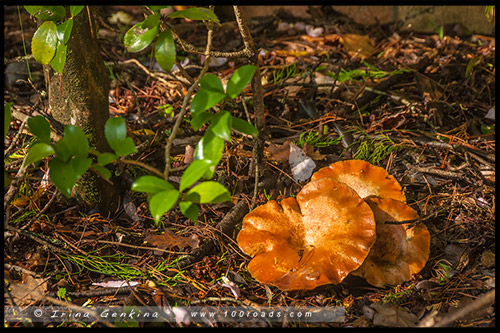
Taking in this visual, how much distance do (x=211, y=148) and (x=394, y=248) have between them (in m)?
1.25

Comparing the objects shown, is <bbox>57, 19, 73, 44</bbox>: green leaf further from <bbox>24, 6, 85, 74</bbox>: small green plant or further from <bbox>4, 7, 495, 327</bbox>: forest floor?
<bbox>4, 7, 495, 327</bbox>: forest floor

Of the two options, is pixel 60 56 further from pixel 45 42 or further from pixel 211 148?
pixel 211 148

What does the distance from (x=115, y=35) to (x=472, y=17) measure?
366cm

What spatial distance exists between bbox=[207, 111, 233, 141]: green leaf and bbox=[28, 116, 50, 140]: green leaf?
77 cm

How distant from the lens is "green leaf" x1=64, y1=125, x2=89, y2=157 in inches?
69.1

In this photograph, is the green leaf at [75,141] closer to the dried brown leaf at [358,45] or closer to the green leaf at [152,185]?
the green leaf at [152,185]

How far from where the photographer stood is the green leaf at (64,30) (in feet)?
6.44

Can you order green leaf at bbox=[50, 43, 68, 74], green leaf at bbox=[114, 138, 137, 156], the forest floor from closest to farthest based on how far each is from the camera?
1. green leaf at bbox=[114, 138, 137, 156]
2. green leaf at bbox=[50, 43, 68, 74]
3. the forest floor

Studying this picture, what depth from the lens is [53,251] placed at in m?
2.46

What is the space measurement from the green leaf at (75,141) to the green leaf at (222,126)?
0.54 metres

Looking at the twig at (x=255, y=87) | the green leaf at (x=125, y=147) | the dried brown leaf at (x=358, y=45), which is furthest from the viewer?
the dried brown leaf at (x=358, y=45)

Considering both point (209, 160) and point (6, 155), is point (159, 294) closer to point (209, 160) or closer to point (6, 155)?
point (209, 160)

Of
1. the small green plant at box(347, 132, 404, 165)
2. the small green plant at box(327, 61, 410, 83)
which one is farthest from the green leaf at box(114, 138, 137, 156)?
the small green plant at box(327, 61, 410, 83)

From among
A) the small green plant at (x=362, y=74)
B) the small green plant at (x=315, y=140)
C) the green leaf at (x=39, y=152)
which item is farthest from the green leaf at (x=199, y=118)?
the small green plant at (x=362, y=74)
